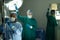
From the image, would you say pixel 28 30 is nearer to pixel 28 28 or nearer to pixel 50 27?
pixel 28 28

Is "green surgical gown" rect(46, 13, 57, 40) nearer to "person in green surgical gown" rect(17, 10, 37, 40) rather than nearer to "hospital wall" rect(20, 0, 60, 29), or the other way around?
"hospital wall" rect(20, 0, 60, 29)

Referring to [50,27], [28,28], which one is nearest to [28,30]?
[28,28]

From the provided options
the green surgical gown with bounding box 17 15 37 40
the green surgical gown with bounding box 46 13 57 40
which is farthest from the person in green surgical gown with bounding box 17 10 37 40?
the green surgical gown with bounding box 46 13 57 40

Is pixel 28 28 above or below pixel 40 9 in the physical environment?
below

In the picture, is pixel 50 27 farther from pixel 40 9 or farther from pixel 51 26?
pixel 40 9

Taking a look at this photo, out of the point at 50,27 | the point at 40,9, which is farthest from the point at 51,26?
the point at 40,9

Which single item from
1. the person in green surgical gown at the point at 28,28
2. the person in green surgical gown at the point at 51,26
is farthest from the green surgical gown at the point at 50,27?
the person in green surgical gown at the point at 28,28

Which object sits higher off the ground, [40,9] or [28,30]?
[40,9]

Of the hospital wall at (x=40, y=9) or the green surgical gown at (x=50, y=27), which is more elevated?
the hospital wall at (x=40, y=9)

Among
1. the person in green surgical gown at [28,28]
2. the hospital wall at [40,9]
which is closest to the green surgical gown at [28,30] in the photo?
the person in green surgical gown at [28,28]

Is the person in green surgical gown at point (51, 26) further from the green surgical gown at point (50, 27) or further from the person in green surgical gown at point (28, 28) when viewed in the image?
the person in green surgical gown at point (28, 28)

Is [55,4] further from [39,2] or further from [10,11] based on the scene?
[10,11]

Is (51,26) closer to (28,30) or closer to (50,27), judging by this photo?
(50,27)

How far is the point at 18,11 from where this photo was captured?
1.96m
